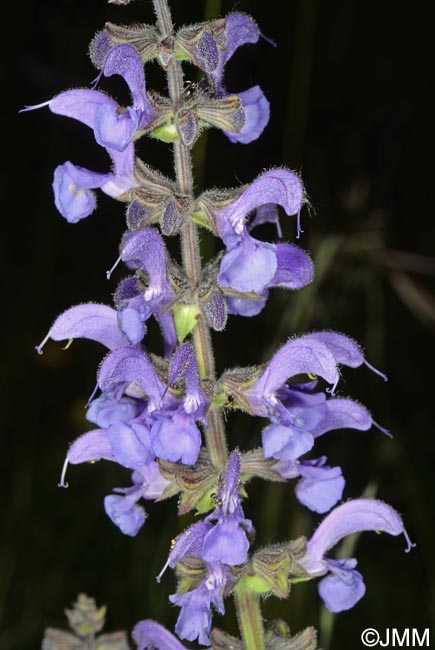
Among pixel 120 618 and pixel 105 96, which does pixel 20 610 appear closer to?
pixel 120 618

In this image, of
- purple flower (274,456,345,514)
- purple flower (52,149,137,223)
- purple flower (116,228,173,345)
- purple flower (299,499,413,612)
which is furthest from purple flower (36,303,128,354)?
purple flower (299,499,413,612)

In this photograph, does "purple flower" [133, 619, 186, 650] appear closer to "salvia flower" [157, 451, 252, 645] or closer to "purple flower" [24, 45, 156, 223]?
"salvia flower" [157, 451, 252, 645]

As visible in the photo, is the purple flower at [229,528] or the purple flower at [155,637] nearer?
the purple flower at [229,528]

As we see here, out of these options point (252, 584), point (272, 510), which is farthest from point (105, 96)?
point (272, 510)

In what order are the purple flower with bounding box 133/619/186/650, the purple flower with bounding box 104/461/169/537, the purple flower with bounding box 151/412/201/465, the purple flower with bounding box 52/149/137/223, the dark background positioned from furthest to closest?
the dark background → the purple flower with bounding box 133/619/186/650 → the purple flower with bounding box 104/461/169/537 → the purple flower with bounding box 52/149/137/223 → the purple flower with bounding box 151/412/201/465

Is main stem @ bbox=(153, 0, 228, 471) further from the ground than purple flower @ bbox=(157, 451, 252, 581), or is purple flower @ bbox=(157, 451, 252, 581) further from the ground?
main stem @ bbox=(153, 0, 228, 471)

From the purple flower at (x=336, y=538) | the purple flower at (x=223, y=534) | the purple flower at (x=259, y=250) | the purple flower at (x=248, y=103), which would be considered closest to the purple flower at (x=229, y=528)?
the purple flower at (x=223, y=534)

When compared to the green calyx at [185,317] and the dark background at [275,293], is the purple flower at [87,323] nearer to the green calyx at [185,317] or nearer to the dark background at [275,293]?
the green calyx at [185,317]
